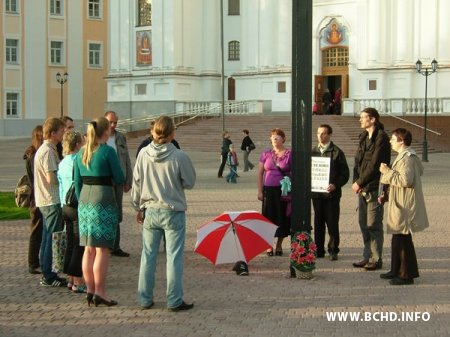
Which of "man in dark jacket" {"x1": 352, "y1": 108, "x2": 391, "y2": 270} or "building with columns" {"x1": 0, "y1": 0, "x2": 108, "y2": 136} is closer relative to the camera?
"man in dark jacket" {"x1": 352, "y1": 108, "x2": 391, "y2": 270}

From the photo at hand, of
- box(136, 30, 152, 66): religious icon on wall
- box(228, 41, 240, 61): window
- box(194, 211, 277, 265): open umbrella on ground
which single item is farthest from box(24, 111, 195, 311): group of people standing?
box(228, 41, 240, 61): window

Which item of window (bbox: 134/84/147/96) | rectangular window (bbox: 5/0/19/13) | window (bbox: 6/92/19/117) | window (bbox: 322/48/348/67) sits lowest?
window (bbox: 6/92/19/117)

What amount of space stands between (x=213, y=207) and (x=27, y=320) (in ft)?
36.6

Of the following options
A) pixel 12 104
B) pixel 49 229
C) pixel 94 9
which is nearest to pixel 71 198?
pixel 49 229

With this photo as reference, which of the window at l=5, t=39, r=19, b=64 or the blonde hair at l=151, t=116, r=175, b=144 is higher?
the window at l=5, t=39, r=19, b=64

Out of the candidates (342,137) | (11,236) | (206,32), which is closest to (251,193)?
(11,236)

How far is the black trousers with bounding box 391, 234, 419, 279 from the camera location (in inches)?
417

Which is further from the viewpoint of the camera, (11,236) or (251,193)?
(251,193)

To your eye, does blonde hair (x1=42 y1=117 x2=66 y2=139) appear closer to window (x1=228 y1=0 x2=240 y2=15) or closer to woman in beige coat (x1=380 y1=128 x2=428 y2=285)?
woman in beige coat (x1=380 y1=128 x2=428 y2=285)

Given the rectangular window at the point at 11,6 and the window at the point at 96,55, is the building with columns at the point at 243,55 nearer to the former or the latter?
the rectangular window at the point at 11,6

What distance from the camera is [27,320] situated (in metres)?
8.81

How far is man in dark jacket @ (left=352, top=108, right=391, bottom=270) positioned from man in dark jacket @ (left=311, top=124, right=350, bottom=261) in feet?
1.83

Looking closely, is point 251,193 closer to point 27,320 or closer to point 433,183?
point 433,183

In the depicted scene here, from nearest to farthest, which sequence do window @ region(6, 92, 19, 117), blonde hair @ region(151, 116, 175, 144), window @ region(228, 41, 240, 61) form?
blonde hair @ region(151, 116, 175, 144) → window @ region(228, 41, 240, 61) → window @ region(6, 92, 19, 117)
